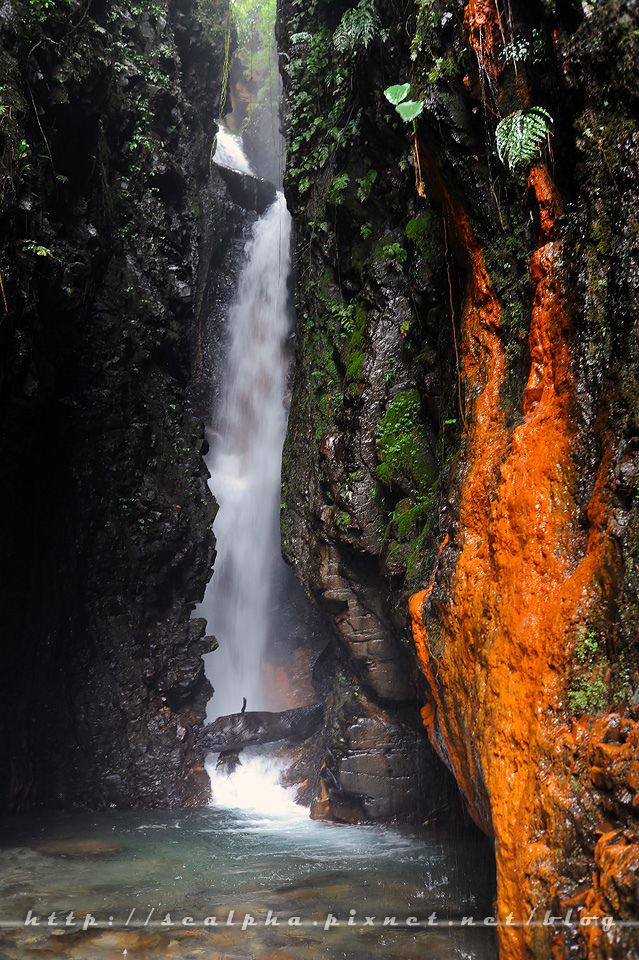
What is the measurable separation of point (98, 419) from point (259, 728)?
6.43m

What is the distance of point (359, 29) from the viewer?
27.2 ft

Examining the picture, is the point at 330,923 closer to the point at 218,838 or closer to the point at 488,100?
the point at 218,838

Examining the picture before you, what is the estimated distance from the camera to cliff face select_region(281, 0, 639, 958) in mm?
3662

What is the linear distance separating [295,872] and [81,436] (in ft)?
24.4

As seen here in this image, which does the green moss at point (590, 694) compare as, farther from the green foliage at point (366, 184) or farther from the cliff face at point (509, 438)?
the green foliage at point (366, 184)

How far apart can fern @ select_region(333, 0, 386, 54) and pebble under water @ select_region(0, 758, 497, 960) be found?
376 inches

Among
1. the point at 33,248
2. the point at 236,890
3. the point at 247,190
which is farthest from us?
the point at 247,190

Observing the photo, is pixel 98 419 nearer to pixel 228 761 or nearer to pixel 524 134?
pixel 228 761

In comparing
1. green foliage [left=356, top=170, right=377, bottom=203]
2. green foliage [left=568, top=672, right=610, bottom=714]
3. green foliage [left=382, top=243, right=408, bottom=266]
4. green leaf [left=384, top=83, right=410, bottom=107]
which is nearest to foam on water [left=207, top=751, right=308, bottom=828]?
green foliage [left=568, top=672, right=610, bottom=714]

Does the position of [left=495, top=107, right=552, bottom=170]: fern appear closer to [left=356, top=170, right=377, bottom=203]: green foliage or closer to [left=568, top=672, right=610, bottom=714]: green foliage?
[left=568, top=672, right=610, bottom=714]: green foliage

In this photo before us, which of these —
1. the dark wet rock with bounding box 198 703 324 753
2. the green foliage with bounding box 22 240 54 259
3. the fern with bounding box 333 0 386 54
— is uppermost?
the fern with bounding box 333 0 386 54

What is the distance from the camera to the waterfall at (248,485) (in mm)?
16969

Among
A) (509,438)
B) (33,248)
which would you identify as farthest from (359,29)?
(509,438)

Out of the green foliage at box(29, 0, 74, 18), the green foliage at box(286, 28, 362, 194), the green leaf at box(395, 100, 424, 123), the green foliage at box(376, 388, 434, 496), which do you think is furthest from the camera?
the green foliage at box(286, 28, 362, 194)
